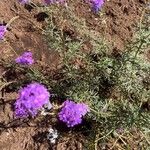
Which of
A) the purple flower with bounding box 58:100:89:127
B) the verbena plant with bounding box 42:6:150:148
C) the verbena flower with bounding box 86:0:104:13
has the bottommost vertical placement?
the purple flower with bounding box 58:100:89:127

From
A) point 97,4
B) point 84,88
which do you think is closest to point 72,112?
point 84,88

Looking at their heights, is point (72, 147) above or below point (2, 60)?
below

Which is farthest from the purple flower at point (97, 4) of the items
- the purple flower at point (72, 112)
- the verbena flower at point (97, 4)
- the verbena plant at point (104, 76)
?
the purple flower at point (72, 112)

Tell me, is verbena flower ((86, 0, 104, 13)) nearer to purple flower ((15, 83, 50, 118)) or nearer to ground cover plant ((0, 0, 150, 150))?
ground cover plant ((0, 0, 150, 150))

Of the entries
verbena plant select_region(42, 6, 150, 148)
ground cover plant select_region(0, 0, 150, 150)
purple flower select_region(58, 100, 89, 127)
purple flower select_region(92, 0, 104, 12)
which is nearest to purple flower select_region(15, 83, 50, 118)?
purple flower select_region(58, 100, 89, 127)

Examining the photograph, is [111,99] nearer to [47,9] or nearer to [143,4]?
[47,9]

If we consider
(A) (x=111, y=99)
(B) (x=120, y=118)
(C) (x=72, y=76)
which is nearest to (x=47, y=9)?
(C) (x=72, y=76)

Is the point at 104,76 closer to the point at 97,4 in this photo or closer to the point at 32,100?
the point at 97,4

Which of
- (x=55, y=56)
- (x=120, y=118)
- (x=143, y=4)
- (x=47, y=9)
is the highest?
(x=143, y=4)
